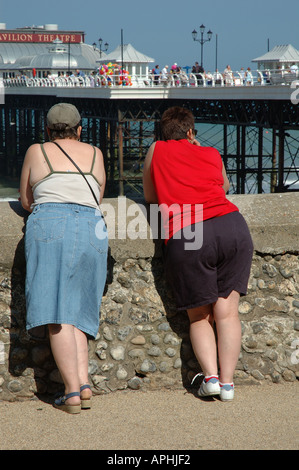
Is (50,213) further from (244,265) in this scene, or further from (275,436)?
(275,436)

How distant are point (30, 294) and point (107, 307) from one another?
0.62 meters

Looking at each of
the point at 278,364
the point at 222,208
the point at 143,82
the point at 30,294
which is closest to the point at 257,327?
the point at 278,364

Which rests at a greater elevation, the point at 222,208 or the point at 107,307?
the point at 222,208

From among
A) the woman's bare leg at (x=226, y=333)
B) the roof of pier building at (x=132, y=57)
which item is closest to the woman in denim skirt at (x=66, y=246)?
the woman's bare leg at (x=226, y=333)

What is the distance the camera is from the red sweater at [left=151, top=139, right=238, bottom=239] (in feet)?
13.7

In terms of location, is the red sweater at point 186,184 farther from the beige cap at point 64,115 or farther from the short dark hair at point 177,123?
the beige cap at point 64,115

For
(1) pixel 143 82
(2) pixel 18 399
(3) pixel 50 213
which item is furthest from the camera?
(1) pixel 143 82

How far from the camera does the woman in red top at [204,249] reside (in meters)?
4.14

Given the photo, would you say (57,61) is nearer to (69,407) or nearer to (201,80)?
(201,80)

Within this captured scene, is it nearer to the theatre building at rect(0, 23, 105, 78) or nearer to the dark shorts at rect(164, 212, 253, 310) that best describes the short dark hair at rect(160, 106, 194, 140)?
the dark shorts at rect(164, 212, 253, 310)

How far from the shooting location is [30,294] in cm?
397

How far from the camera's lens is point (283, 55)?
131 ft

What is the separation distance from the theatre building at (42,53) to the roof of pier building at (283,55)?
13.8 metres

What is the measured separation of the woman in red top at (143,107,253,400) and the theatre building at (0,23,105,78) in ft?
151
